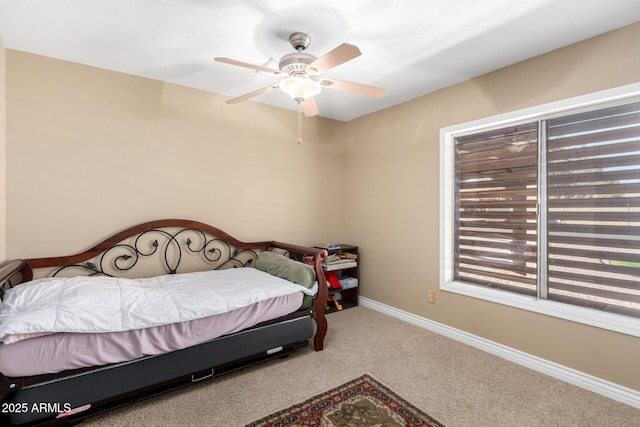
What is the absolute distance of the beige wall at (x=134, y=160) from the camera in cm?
225

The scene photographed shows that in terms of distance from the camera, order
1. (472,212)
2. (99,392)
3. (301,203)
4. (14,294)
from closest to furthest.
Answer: (99,392), (14,294), (472,212), (301,203)

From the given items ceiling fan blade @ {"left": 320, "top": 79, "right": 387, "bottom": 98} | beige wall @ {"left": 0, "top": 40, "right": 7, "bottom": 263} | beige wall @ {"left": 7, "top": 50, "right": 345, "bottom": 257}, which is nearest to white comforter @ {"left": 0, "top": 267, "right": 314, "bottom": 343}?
beige wall @ {"left": 0, "top": 40, "right": 7, "bottom": 263}

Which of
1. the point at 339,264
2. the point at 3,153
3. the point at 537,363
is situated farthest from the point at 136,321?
the point at 537,363

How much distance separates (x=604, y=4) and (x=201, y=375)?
128 inches

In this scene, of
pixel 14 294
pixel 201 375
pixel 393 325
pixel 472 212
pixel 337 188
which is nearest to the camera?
pixel 14 294

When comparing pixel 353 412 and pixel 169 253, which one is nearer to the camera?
pixel 353 412

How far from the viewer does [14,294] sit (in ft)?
5.78

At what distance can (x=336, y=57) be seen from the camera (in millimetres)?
1579

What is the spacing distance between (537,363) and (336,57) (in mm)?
2545

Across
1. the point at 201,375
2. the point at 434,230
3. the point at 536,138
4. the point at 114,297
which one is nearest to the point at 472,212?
the point at 434,230

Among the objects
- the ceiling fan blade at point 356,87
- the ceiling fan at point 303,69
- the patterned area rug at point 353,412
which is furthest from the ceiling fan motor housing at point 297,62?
the patterned area rug at point 353,412

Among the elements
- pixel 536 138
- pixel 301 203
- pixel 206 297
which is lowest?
pixel 206 297

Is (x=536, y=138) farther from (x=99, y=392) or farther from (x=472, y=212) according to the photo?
(x=99, y=392)

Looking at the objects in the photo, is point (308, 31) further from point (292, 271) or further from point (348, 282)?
point (348, 282)
